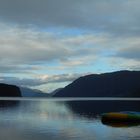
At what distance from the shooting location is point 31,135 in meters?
54.4

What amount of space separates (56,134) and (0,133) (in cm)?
751

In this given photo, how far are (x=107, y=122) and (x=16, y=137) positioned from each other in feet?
99.0

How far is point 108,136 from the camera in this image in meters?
55.2

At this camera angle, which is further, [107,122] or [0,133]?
[107,122]

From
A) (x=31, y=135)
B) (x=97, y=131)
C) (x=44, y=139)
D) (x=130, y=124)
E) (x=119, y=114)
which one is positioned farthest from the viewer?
(x=119, y=114)

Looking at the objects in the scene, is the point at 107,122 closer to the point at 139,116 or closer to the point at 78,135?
the point at 139,116

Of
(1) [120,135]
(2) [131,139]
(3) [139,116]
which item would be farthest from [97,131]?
(3) [139,116]

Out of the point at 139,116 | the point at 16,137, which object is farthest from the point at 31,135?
the point at 139,116

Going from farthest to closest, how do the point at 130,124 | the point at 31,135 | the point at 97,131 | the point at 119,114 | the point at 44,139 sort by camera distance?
the point at 119,114 < the point at 130,124 < the point at 97,131 < the point at 31,135 < the point at 44,139

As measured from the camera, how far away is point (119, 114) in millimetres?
80500

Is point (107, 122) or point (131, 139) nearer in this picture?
point (131, 139)

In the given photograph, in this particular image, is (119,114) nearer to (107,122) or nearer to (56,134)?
(107,122)

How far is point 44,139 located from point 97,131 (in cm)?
1427

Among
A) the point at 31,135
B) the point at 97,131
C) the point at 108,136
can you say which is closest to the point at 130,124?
the point at 97,131
